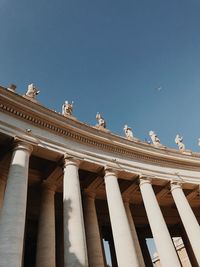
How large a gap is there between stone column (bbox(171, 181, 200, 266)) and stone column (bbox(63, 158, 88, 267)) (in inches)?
616

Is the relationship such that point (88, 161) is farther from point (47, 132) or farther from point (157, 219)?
point (157, 219)

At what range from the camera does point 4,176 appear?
3117 centimetres

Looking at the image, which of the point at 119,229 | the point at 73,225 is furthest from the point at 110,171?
the point at 73,225

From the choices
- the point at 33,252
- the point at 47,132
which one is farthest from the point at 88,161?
the point at 33,252

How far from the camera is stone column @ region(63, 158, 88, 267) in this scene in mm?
23780

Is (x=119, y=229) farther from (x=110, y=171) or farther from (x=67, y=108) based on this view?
(x=67, y=108)

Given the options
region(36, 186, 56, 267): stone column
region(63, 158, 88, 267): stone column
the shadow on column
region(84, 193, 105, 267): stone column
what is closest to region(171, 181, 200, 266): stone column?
region(84, 193, 105, 267): stone column

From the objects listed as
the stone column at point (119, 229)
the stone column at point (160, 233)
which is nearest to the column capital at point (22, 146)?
the stone column at point (119, 229)

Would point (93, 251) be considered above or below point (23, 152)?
below

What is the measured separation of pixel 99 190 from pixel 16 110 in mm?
17576

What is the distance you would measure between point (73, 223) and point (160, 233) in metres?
11.7

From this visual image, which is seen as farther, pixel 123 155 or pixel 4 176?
pixel 123 155

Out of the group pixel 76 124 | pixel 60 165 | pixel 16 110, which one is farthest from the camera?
pixel 76 124

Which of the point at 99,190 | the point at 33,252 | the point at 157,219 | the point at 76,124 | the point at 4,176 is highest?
the point at 76,124
